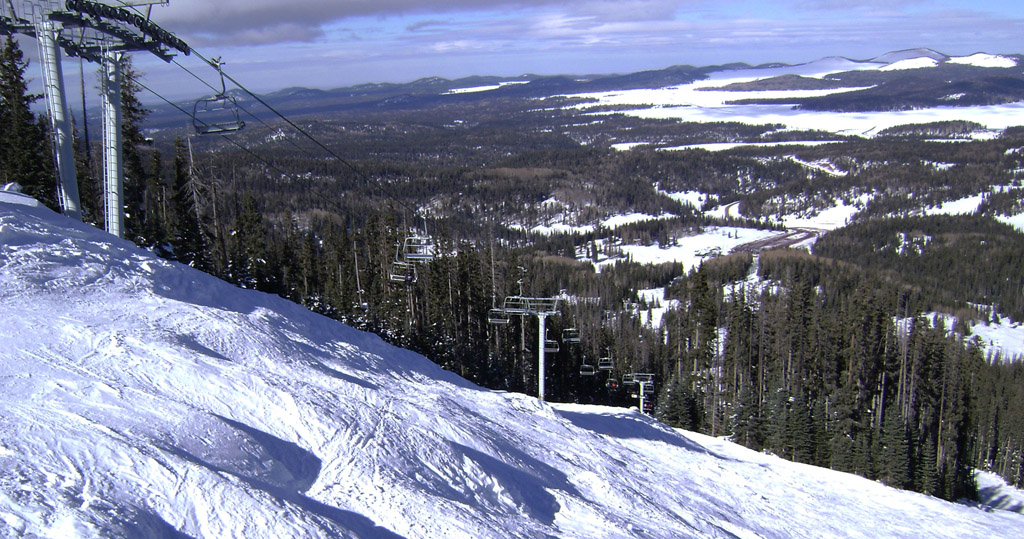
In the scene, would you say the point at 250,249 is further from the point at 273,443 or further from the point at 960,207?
the point at 960,207

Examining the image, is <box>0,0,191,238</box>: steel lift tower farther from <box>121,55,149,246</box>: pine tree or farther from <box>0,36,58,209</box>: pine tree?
<box>121,55,149,246</box>: pine tree

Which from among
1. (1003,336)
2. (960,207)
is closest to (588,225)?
(960,207)

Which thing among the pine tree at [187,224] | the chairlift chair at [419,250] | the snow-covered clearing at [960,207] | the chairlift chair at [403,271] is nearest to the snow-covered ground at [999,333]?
the snow-covered clearing at [960,207]

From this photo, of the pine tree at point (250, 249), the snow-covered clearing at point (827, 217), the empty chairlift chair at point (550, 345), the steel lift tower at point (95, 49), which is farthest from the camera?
the snow-covered clearing at point (827, 217)

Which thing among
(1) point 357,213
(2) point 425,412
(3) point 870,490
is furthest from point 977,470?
(1) point 357,213

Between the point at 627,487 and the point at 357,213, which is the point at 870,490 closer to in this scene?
the point at 627,487

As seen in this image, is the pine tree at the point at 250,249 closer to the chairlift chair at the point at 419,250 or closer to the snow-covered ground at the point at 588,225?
the chairlift chair at the point at 419,250

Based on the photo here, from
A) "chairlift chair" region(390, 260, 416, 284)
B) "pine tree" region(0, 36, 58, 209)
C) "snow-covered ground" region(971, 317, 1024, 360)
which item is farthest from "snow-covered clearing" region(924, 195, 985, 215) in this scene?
"pine tree" region(0, 36, 58, 209)
